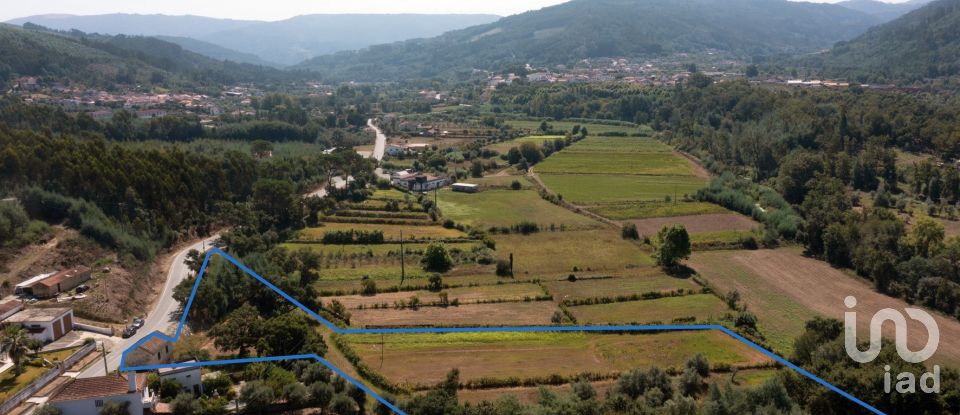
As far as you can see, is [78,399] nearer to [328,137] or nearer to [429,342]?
[429,342]

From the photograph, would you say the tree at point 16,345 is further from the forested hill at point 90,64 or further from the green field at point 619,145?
the forested hill at point 90,64

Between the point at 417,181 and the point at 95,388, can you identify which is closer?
the point at 95,388

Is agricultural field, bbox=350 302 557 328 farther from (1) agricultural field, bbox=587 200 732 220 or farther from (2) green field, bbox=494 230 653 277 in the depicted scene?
(1) agricultural field, bbox=587 200 732 220

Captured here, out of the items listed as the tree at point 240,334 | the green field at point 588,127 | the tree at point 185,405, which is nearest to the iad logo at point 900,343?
the tree at point 185,405

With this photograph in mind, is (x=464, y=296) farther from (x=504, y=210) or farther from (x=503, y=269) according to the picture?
(x=504, y=210)

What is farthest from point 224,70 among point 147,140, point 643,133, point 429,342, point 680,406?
point 680,406

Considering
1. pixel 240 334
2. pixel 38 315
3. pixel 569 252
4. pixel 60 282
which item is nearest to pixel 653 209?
pixel 569 252
